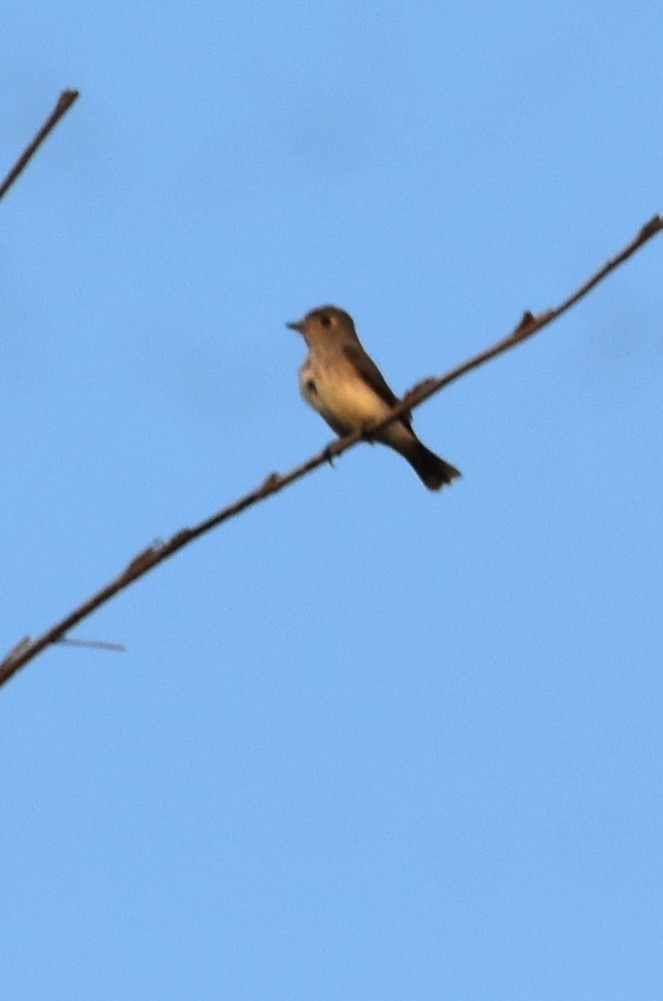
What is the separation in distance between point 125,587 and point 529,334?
0.76 metres

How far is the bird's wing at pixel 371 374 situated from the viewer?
11.4 m

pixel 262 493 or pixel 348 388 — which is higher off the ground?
pixel 348 388

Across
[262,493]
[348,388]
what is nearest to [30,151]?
[262,493]

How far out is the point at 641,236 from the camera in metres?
2.52

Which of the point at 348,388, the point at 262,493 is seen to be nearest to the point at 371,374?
the point at 348,388

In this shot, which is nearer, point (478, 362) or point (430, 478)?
point (478, 362)

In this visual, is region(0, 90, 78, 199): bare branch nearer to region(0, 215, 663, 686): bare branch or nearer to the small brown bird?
region(0, 215, 663, 686): bare branch

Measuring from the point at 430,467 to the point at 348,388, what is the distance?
2.97ft

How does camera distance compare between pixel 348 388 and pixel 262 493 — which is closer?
pixel 262 493

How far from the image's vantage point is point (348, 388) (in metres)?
11.1

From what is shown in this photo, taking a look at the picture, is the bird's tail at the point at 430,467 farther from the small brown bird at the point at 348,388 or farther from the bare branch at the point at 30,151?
the bare branch at the point at 30,151

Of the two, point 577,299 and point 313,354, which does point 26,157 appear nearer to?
point 577,299

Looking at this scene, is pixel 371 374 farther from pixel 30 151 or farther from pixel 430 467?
pixel 30 151

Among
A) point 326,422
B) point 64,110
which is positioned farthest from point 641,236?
point 326,422
